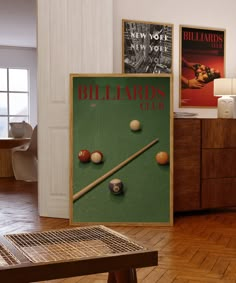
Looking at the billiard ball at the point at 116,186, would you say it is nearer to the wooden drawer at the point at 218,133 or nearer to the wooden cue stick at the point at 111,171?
the wooden cue stick at the point at 111,171

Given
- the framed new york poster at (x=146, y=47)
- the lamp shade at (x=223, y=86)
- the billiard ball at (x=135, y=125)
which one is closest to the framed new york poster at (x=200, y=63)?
the framed new york poster at (x=146, y=47)

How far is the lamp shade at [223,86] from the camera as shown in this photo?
527 cm

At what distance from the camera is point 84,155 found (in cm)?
448

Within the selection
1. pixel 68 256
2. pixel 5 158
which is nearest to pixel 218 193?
pixel 68 256

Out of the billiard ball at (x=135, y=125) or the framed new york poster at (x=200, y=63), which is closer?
the billiard ball at (x=135, y=125)

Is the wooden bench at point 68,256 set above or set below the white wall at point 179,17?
below

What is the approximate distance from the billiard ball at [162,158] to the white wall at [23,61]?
8.35 meters

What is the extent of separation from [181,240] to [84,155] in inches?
46.2

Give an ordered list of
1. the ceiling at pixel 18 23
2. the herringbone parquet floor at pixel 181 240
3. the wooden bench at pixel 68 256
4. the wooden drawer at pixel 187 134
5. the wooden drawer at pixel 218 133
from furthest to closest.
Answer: the ceiling at pixel 18 23, the wooden drawer at pixel 218 133, the wooden drawer at pixel 187 134, the herringbone parquet floor at pixel 181 240, the wooden bench at pixel 68 256

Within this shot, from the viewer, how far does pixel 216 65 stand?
18.9 feet

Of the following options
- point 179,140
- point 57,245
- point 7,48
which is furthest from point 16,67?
point 57,245

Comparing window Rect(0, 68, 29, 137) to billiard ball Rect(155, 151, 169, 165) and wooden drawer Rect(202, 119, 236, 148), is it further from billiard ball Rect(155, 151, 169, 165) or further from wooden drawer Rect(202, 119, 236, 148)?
billiard ball Rect(155, 151, 169, 165)

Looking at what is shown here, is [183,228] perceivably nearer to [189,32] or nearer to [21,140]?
[189,32]

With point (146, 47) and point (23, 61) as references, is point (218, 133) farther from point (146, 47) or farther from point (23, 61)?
point (23, 61)
